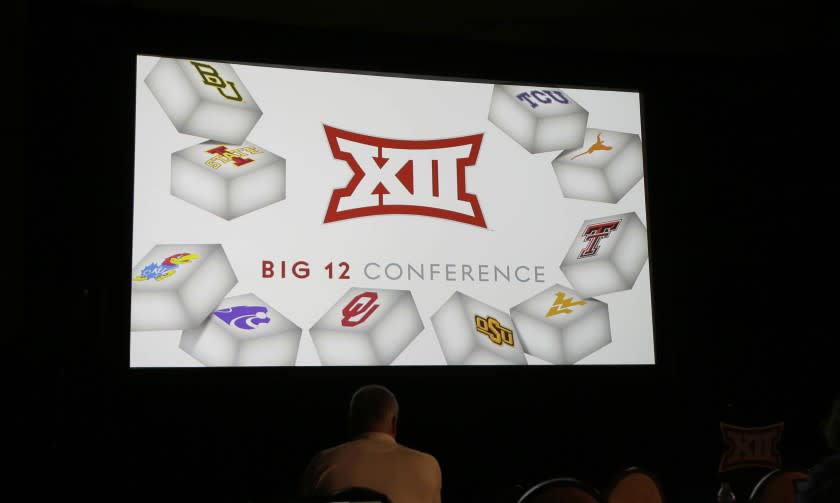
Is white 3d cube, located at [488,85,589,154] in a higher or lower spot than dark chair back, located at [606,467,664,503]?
higher

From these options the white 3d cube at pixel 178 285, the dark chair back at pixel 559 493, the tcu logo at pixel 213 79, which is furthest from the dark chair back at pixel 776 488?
the tcu logo at pixel 213 79

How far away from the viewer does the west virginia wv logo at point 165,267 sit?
351 centimetres

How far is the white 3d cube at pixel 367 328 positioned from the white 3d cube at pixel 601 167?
972 mm

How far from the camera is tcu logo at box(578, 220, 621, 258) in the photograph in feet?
13.1

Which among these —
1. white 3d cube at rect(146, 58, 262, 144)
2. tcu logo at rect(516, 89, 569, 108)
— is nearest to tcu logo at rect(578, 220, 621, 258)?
tcu logo at rect(516, 89, 569, 108)

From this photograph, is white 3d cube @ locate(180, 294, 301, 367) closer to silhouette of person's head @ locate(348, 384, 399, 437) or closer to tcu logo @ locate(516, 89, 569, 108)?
silhouette of person's head @ locate(348, 384, 399, 437)

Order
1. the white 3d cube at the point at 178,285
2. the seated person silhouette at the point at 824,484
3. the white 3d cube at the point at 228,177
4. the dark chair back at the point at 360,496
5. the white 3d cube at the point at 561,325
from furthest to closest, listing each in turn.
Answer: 1. the white 3d cube at the point at 561,325
2. the white 3d cube at the point at 228,177
3. the white 3d cube at the point at 178,285
4. the seated person silhouette at the point at 824,484
5. the dark chair back at the point at 360,496

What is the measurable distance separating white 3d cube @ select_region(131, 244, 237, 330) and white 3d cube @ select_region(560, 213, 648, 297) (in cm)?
157

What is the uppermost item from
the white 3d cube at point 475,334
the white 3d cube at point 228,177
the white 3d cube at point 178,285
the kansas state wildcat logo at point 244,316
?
the white 3d cube at point 228,177

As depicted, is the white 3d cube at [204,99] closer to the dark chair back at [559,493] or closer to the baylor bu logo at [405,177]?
the baylor bu logo at [405,177]

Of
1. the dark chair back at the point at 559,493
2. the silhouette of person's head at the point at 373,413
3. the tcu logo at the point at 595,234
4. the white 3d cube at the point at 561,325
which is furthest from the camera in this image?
the tcu logo at the point at 595,234

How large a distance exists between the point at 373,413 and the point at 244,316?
48.4 inches

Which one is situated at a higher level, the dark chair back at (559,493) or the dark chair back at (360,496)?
the dark chair back at (360,496)

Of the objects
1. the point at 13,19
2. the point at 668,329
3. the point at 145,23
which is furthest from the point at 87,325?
the point at 668,329
